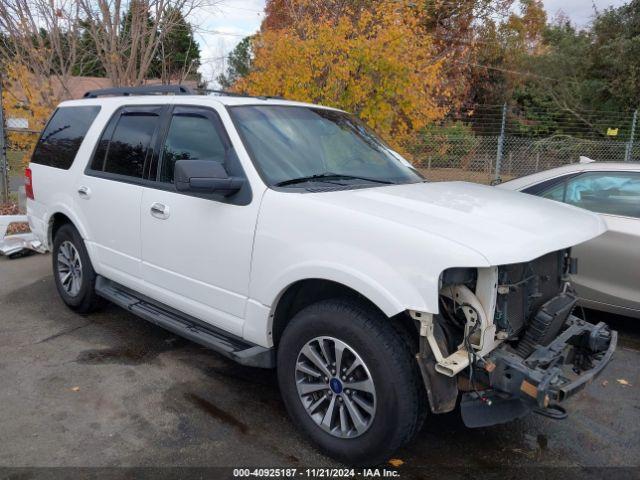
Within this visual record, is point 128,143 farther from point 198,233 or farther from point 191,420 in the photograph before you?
point 191,420

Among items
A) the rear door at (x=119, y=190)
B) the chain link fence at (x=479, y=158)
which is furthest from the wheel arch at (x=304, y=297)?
the chain link fence at (x=479, y=158)

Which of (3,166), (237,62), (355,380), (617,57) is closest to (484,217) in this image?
(355,380)

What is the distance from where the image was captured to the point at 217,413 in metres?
3.47

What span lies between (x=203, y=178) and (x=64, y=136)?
2.67m

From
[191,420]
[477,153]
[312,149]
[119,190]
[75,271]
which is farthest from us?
[477,153]

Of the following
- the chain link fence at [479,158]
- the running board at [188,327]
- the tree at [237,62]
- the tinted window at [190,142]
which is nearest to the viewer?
the running board at [188,327]

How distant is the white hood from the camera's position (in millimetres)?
2533

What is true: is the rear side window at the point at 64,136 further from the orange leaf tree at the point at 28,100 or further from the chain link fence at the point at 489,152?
the chain link fence at the point at 489,152

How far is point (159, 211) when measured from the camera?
12.4 ft

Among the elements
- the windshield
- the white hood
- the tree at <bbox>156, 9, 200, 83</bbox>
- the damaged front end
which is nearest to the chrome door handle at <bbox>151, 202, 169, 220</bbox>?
the windshield

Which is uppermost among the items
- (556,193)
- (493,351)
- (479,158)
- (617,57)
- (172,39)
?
(617,57)

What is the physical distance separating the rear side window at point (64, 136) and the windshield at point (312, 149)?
6.41ft

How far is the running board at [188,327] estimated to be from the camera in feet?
10.7

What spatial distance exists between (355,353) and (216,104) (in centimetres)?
192
